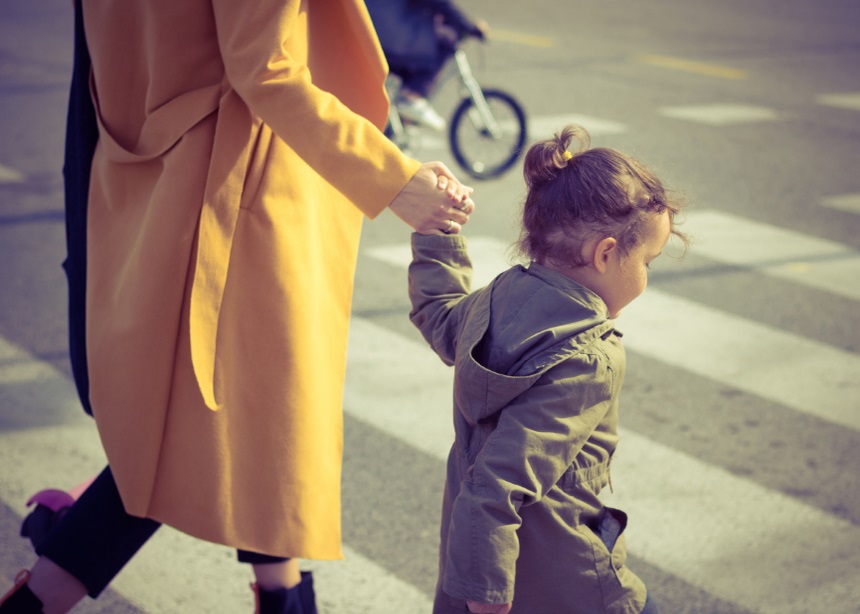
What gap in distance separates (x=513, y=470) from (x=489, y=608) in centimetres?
24

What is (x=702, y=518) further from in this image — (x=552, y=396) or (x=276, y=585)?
(x=552, y=396)

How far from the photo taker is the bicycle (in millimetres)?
8172

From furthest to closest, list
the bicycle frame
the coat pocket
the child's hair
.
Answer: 1. the bicycle frame
2. the coat pocket
3. the child's hair

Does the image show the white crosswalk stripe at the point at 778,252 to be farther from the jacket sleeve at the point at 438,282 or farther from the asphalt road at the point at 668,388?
the jacket sleeve at the point at 438,282

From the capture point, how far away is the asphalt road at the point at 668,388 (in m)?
3.32

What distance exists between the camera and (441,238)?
7.70 feet

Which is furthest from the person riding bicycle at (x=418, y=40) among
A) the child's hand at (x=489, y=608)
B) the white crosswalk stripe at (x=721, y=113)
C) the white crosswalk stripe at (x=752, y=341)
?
the child's hand at (x=489, y=608)

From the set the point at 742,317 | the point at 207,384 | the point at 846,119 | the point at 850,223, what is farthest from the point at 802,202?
the point at 207,384

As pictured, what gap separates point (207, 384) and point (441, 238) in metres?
0.56

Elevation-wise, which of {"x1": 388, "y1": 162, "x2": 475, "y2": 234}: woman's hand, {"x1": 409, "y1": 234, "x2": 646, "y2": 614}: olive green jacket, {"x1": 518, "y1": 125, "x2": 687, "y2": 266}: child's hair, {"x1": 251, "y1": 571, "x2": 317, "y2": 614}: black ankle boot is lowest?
{"x1": 251, "y1": 571, "x2": 317, "y2": 614}: black ankle boot

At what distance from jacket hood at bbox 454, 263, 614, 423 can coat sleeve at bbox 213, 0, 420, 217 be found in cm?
36

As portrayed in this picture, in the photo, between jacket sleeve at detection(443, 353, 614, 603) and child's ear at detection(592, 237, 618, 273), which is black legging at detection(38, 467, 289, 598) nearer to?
jacket sleeve at detection(443, 353, 614, 603)

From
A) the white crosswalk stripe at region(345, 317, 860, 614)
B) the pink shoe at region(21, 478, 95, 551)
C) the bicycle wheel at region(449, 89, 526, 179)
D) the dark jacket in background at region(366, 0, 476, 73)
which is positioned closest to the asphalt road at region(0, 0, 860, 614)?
the white crosswalk stripe at region(345, 317, 860, 614)

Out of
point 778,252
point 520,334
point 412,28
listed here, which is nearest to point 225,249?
point 520,334
